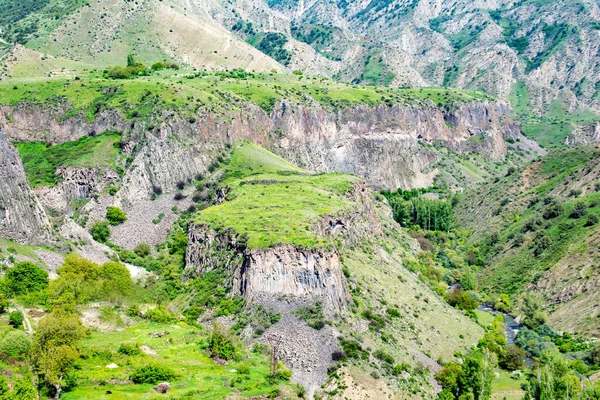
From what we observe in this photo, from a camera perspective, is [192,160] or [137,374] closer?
[137,374]

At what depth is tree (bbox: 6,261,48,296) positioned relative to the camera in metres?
88.2

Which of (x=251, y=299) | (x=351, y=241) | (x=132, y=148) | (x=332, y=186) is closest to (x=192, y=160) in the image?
(x=132, y=148)

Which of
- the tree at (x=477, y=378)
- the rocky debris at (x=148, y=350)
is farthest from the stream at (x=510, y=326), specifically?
the rocky debris at (x=148, y=350)

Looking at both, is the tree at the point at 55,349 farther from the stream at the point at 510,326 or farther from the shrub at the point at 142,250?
the stream at the point at 510,326

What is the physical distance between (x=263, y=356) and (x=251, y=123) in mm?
113423

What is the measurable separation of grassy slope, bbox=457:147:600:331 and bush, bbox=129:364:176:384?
80296 mm

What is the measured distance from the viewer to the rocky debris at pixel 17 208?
109 meters

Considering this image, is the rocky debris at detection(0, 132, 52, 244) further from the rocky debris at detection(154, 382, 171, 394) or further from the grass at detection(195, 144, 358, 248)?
the rocky debris at detection(154, 382, 171, 394)

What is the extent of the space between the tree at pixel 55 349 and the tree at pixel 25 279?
21.0m

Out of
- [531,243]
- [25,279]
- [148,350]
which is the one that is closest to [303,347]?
[148,350]

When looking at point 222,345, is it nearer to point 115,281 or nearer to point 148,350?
point 148,350

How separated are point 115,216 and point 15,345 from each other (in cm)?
7735

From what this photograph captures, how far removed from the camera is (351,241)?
12050 centimetres

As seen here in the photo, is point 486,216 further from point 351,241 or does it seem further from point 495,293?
point 351,241
